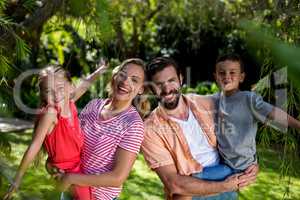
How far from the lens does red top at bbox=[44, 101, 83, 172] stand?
206 cm

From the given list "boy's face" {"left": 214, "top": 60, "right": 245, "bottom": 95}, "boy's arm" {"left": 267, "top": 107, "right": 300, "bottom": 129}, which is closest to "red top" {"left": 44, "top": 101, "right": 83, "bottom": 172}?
"boy's face" {"left": 214, "top": 60, "right": 245, "bottom": 95}

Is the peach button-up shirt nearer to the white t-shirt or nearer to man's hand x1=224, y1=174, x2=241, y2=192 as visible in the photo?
the white t-shirt

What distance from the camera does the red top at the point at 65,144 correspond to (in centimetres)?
206

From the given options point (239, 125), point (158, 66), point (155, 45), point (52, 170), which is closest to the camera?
point (52, 170)

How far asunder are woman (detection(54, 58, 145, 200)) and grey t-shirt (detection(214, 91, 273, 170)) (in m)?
0.50

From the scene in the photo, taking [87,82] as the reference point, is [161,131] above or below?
below

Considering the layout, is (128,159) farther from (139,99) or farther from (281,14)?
(281,14)

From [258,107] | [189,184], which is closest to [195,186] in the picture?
[189,184]

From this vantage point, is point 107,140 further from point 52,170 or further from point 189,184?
point 189,184

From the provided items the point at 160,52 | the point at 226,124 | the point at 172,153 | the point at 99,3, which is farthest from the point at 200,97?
the point at 160,52

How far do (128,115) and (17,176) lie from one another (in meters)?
1.14

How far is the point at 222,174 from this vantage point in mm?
2441

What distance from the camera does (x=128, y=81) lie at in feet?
7.25

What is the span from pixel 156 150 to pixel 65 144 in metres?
0.50
